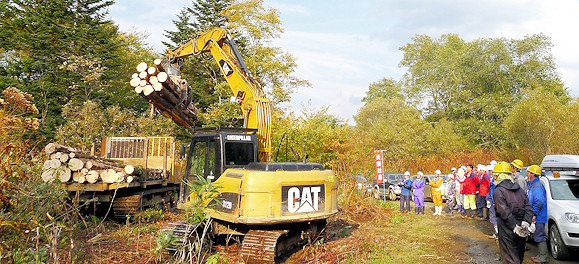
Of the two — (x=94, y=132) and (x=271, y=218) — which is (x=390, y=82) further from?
(x=271, y=218)

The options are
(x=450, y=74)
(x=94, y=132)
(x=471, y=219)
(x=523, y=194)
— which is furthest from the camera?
(x=450, y=74)

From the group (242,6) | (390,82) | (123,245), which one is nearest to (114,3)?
(242,6)

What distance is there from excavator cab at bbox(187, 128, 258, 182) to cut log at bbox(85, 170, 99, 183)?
133 inches

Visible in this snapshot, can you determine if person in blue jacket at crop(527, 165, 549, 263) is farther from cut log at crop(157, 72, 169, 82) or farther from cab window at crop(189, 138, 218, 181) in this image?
cut log at crop(157, 72, 169, 82)

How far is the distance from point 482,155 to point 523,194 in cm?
2655

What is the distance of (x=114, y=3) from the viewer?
3073cm

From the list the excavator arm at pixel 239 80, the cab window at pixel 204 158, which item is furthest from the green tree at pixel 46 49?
the cab window at pixel 204 158

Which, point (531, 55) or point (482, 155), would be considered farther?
point (531, 55)

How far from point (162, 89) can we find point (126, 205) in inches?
159

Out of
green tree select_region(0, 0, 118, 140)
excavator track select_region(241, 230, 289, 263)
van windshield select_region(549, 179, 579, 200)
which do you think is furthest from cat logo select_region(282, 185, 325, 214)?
green tree select_region(0, 0, 118, 140)

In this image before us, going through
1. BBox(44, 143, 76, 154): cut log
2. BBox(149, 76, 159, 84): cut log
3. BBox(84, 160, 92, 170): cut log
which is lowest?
BBox(84, 160, 92, 170): cut log

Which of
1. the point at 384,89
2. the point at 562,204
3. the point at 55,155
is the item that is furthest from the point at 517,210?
the point at 384,89

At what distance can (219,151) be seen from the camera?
26.3ft

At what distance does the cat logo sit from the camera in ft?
23.7
